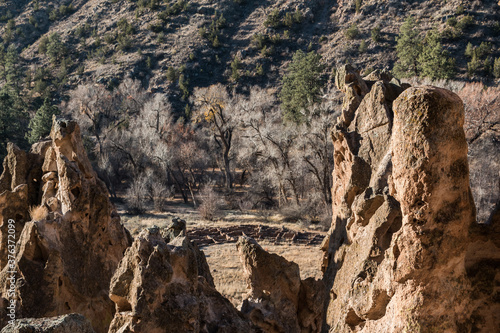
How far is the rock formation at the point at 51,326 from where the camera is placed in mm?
3566

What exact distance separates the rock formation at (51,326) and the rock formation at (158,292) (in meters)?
0.89

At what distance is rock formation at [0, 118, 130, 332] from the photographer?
679 centimetres

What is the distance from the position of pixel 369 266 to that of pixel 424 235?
2594 mm

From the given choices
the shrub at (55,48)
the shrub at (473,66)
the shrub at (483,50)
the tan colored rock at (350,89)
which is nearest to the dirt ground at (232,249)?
the tan colored rock at (350,89)

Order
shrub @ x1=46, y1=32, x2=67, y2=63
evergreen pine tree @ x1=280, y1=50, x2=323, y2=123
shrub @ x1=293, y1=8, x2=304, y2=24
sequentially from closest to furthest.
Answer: evergreen pine tree @ x1=280, y1=50, x2=323, y2=123 → shrub @ x1=46, y1=32, x2=67, y2=63 → shrub @ x1=293, y1=8, x2=304, y2=24

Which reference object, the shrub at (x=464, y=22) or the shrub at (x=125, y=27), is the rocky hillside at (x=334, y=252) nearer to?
the shrub at (x=464, y=22)

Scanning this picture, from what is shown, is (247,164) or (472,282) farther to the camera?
(247,164)

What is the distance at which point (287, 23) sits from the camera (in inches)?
2448

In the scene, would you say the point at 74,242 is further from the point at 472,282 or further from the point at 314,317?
the point at 472,282

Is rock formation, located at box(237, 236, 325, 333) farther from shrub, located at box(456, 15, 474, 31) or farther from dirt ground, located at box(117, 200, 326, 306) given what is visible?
shrub, located at box(456, 15, 474, 31)

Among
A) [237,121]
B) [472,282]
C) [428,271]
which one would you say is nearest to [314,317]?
[472,282]

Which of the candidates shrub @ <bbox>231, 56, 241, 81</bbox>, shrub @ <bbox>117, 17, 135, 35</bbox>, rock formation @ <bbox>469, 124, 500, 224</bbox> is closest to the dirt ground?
rock formation @ <bbox>469, 124, 500, 224</bbox>

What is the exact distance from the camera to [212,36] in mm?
62844

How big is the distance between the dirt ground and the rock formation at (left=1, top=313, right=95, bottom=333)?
6239mm
